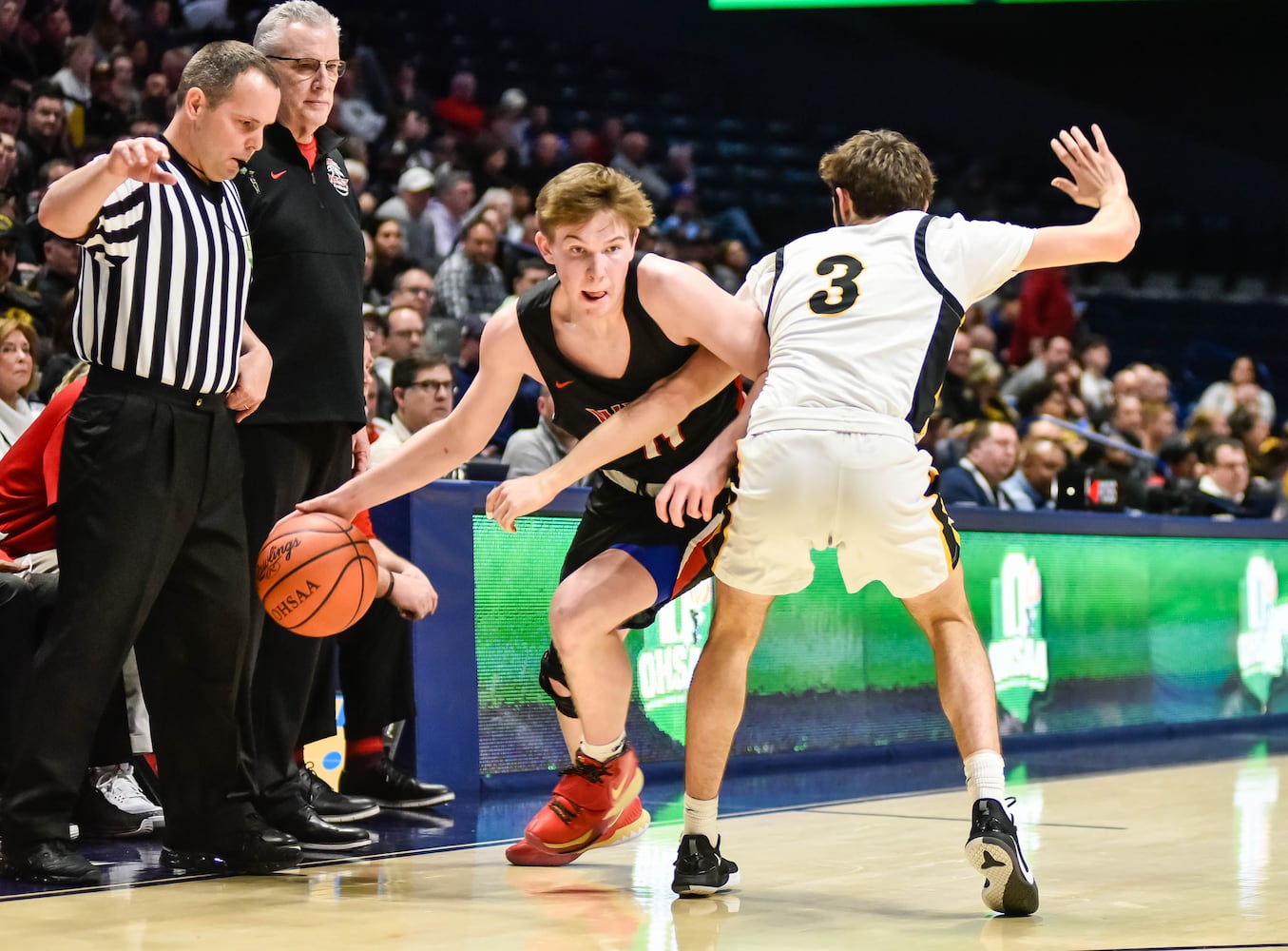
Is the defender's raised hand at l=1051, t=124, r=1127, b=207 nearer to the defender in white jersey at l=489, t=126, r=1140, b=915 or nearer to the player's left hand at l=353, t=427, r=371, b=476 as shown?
the defender in white jersey at l=489, t=126, r=1140, b=915

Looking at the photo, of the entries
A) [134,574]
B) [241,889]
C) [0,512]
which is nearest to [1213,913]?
[241,889]

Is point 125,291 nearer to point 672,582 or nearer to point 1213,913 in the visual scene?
point 672,582

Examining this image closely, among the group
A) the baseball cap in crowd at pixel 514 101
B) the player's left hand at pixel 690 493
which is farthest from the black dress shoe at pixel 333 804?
the baseball cap in crowd at pixel 514 101

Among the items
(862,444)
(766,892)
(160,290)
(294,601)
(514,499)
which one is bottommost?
(766,892)

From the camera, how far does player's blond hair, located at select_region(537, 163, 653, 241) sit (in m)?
3.81

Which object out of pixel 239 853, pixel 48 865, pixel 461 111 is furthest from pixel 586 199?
pixel 461 111

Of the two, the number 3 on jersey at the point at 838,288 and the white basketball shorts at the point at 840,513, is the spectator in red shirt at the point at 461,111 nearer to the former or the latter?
the number 3 on jersey at the point at 838,288

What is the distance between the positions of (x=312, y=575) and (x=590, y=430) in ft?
2.72

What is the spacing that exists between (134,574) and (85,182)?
95cm

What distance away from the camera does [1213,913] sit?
3.51m

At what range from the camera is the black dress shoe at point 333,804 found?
5.12 metres

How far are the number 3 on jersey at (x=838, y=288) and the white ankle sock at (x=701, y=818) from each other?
1.22 meters

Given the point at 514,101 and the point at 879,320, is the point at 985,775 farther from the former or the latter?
the point at 514,101

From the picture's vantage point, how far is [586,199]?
3.81 metres
